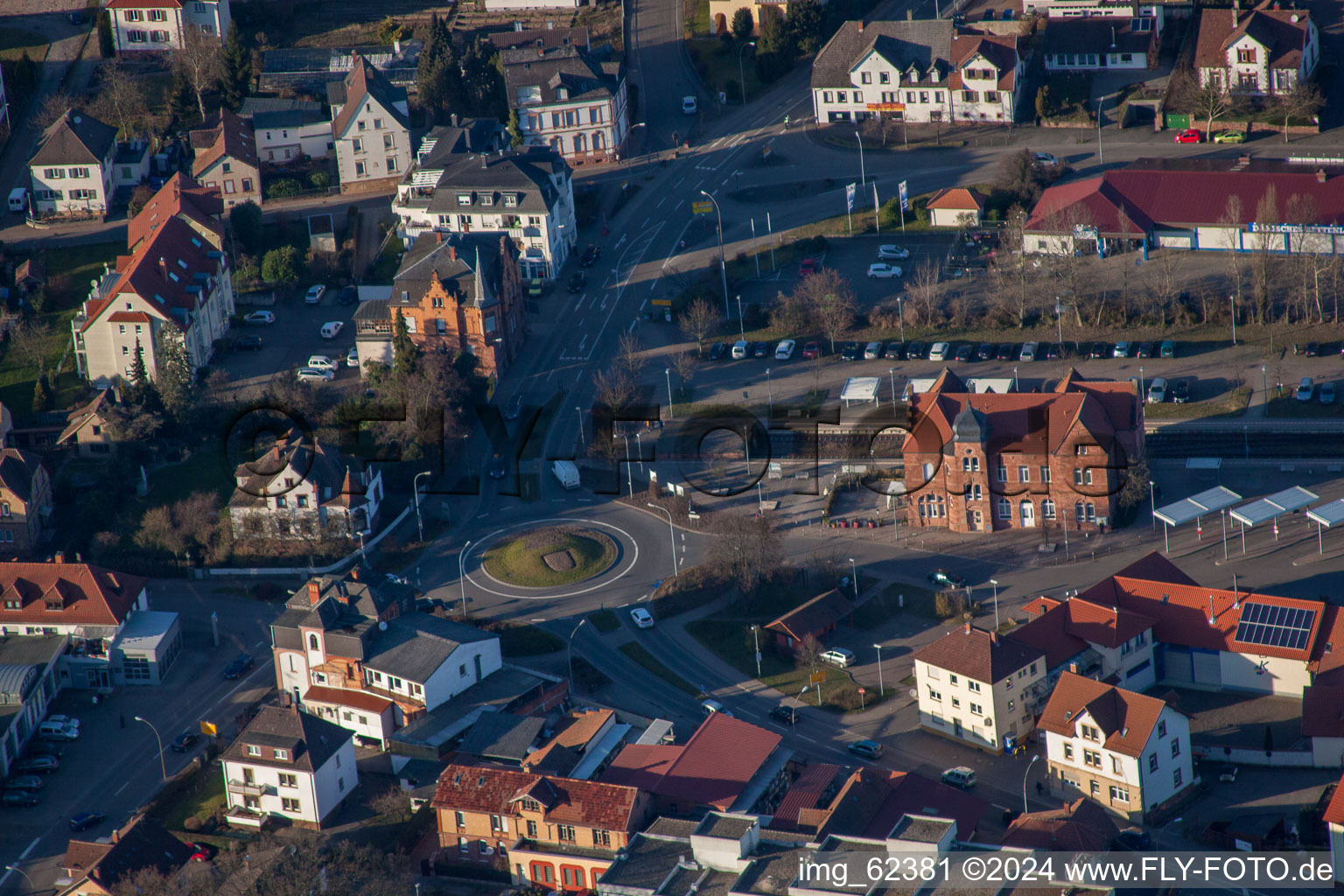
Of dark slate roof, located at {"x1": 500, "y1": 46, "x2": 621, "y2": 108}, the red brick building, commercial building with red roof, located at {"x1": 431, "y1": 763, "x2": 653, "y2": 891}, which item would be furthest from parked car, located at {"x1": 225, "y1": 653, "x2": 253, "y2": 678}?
dark slate roof, located at {"x1": 500, "y1": 46, "x2": 621, "y2": 108}

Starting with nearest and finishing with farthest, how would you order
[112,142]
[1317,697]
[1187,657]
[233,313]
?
[1317,697] < [1187,657] < [233,313] < [112,142]

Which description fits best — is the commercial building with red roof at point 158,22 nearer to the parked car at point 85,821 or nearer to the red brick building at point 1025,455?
the red brick building at point 1025,455

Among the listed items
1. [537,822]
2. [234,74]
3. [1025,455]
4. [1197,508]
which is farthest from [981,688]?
[234,74]

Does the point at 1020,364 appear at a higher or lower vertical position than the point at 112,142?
lower

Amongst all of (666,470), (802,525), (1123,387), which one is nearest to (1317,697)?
(1123,387)

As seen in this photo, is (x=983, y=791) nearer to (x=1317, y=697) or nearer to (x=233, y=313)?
(x=1317, y=697)

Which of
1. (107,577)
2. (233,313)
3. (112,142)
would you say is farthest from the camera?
(112,142)

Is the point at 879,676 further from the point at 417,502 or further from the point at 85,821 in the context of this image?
the point at 85,821

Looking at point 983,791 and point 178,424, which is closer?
point 983,791
